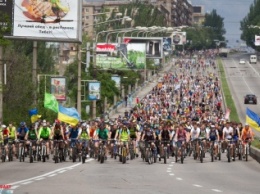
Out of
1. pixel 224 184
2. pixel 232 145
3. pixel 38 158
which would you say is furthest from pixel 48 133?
pixel 224 184

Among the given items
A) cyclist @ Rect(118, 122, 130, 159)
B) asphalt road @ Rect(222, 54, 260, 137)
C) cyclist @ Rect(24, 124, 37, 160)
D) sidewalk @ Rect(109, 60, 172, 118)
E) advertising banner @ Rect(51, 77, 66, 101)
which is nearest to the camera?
cyclist @ Rect(24, 124, 37, 160)

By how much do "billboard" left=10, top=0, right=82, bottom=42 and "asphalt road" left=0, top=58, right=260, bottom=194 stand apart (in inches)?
632

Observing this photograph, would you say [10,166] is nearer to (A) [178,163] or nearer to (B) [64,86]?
(A) [178,163]

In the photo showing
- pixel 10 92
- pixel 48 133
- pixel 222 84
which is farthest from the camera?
pixel 222 84

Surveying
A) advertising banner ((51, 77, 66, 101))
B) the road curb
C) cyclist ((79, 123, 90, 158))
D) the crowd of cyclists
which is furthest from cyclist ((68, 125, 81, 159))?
advertising banner ((51, 77, 66, 101))

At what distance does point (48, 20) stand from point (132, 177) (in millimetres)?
28535

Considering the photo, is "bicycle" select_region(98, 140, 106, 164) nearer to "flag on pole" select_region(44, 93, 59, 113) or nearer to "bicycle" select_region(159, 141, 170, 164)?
"bicycle" select_region(159, 141, 170, 164)

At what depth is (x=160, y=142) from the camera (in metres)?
40.9

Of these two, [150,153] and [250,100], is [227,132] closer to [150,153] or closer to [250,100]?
[150,153]

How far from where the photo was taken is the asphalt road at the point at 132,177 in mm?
25242

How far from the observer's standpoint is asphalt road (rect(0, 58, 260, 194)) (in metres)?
25.2

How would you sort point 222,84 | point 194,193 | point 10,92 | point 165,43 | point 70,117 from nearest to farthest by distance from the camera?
1. point 194,193
2. point 70,117
3. point 10,92
4. point 222,84
5. point 165,43

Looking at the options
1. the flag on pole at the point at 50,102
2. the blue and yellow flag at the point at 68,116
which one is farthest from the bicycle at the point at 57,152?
the flag on pole at the point at 50,102

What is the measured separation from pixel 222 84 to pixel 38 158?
326 ft
